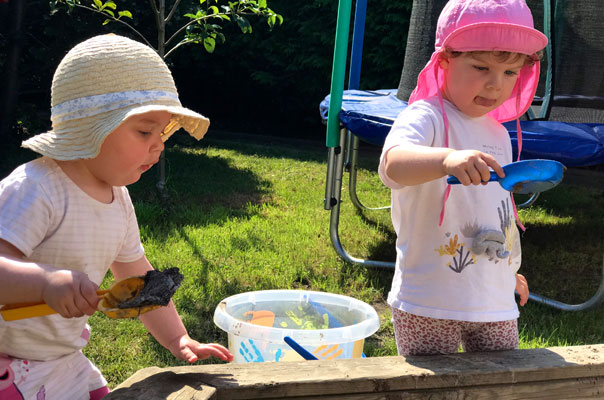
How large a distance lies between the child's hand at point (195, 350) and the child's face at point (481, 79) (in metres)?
0.80

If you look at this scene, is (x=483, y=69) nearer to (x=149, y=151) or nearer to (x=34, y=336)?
(x=149, y=151)

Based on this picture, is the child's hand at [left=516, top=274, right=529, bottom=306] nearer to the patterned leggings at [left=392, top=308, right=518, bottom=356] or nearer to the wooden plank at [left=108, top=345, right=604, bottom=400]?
the patterned leggings at [left=392, top=308, right=518, bottom=356]

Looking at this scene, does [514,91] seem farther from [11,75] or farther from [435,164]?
[11,75]

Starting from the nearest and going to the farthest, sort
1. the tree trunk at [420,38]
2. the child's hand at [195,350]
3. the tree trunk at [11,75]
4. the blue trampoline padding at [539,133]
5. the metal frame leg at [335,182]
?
1. the child's hand at [195,350]
2. the blue trampoline padding at [539,133]
3. the metal frame leg at [335,182]
4. the tree trunk at [420,38]
5. the tree trunk at [11,75]

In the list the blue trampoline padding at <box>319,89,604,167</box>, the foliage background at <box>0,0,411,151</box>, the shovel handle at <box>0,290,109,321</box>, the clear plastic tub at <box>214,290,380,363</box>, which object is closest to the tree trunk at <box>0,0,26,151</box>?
the foliage background at <box>0,0,411,151</box>

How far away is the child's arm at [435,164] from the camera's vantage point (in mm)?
1172

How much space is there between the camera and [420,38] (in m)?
3.83

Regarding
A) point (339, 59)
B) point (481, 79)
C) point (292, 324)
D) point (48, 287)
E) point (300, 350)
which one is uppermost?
point (481, 79)

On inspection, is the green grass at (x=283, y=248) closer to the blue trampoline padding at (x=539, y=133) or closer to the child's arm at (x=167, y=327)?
the blue trampoline padding at (x=539, y=133)

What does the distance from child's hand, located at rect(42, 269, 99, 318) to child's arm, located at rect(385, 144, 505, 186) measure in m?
0.66

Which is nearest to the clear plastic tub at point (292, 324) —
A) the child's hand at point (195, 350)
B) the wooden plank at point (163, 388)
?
the child's hand at point (195, 350)

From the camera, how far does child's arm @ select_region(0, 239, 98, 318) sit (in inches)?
39.2

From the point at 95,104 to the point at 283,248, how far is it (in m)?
2.32

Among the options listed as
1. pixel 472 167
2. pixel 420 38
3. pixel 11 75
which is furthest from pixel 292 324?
pixel 11 75
